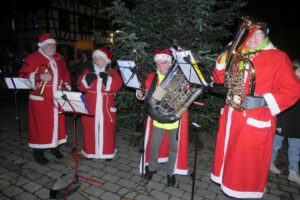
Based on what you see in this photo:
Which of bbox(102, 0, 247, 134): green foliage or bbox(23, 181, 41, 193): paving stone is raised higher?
bbox(102, 0, 247, 134): green foliage

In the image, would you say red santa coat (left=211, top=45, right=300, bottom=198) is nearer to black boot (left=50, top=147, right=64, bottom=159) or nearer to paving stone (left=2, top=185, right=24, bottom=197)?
paving stone (left=2, top=185, right=24, bottom=197)

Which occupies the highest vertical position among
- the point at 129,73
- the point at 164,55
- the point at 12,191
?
the point at 164,55

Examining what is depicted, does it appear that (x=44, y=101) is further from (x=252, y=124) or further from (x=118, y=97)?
(x=252, y=124)

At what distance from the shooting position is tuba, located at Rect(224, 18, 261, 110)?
9.06 feet

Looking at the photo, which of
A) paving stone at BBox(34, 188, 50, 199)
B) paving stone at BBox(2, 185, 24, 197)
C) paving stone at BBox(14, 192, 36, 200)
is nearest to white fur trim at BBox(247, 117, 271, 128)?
paving stone at BBox(34, 188, 50, 199)

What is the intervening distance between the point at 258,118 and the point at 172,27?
269cm

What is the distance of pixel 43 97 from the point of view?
4.62 meters

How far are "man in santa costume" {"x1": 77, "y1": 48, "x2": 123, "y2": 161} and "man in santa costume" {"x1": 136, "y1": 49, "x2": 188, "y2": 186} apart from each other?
0.95m

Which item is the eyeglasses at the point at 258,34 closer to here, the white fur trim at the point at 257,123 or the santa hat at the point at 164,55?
the white fur trim at the point at 257,123

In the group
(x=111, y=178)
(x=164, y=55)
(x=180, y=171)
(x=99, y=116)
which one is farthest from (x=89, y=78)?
(x=180, y=171)

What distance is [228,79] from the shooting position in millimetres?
2980

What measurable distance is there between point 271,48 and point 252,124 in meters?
1.04

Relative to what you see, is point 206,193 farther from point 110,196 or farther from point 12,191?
point 12,191


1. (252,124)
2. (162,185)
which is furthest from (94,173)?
(252,124)
